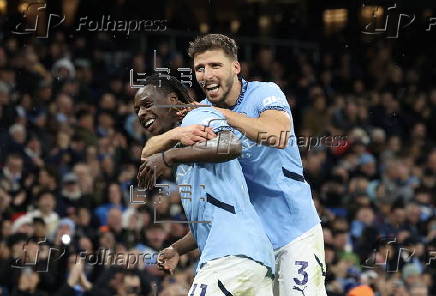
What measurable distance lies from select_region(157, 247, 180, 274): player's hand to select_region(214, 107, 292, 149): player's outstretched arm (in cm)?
87

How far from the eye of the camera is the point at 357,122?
615 inches

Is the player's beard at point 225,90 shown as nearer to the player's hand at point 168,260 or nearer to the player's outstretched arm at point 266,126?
the player's outstretched arm at point 266,126

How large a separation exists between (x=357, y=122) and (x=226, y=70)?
10449mm

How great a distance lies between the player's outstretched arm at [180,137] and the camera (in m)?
4.65

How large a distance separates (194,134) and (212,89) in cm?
84

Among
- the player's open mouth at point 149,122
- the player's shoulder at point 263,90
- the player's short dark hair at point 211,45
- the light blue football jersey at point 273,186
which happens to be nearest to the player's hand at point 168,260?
the light blue football jersey at point 273,186

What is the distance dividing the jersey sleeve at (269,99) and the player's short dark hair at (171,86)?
1.75ft

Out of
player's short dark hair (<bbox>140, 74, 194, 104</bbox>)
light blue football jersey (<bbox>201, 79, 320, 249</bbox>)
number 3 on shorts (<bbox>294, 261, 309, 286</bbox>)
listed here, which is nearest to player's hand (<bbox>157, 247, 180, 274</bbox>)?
light blue football jersey (<bbox>201, 79, 320, 249</bbox>)

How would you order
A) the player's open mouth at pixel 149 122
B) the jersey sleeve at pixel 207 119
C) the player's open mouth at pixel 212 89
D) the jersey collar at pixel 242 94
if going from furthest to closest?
the jersey collar at pixel 242 94 < the player's open mouth at pixel 212 89 < the player's open mouth at pixel 149 122 < the jersey sleeve at pixel 207 119

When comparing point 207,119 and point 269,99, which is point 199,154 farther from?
point 269,99

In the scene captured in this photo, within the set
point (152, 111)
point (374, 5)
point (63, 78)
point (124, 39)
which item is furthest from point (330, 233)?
point (374, 5)

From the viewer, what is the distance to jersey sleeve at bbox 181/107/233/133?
15.5ft

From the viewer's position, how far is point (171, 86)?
17.1 feet

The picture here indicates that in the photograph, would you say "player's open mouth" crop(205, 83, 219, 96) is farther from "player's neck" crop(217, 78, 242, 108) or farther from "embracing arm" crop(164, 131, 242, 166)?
"embracing arm" crop(164, 131, 242, 166)
